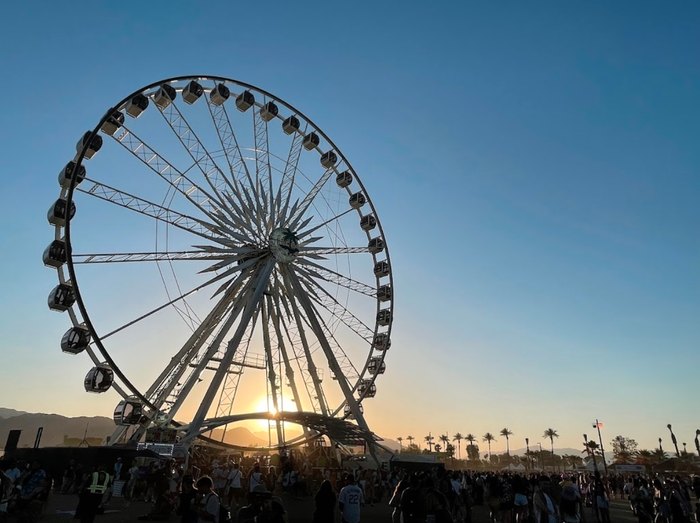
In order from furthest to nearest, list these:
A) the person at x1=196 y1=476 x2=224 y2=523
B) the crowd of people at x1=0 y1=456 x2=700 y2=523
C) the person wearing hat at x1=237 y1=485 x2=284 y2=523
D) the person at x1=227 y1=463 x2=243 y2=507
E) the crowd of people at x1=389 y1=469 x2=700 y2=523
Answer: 1. the person at x1=227 y1=463 x2=243 y2=507
2. the crowd of people at x1=389 y1=469 x2=700 y2=523
3. the crowd of people at x1=0 y1=456 x2=700 y2=523
4. the person at x1=196 y1=476 x2=224 y2=523
5. the person wearing hat at x1=237 y1=485 x2=284 y2=523

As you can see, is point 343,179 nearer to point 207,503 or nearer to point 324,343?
point 324,343

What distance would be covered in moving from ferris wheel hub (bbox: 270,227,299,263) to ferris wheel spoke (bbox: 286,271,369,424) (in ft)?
3.73

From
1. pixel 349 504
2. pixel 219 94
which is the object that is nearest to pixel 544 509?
pixel 349 504

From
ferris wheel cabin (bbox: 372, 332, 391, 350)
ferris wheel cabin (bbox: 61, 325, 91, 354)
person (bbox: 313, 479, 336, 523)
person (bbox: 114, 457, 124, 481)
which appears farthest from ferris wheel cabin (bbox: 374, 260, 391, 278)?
person (bbox: 313, 479, 336, 523)

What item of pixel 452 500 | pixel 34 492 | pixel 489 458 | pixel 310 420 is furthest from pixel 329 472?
pixel 489 458

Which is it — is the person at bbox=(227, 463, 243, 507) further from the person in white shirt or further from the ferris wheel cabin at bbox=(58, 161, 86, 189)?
the ferris wheel cabin at bbox=(58, 161, 86, 189)

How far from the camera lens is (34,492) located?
27.4 ft

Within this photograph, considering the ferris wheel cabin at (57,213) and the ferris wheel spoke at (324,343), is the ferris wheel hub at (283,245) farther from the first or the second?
A: the ferris wheel cabin at (57,213)

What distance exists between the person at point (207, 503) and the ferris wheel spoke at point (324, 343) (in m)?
21.5

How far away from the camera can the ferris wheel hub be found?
27.5m

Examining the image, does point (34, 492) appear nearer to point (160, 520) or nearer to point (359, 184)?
point (160, 520)

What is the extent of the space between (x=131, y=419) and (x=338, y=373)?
1182cm

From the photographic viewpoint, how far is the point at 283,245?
90.5ft

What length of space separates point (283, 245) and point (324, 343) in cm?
653
